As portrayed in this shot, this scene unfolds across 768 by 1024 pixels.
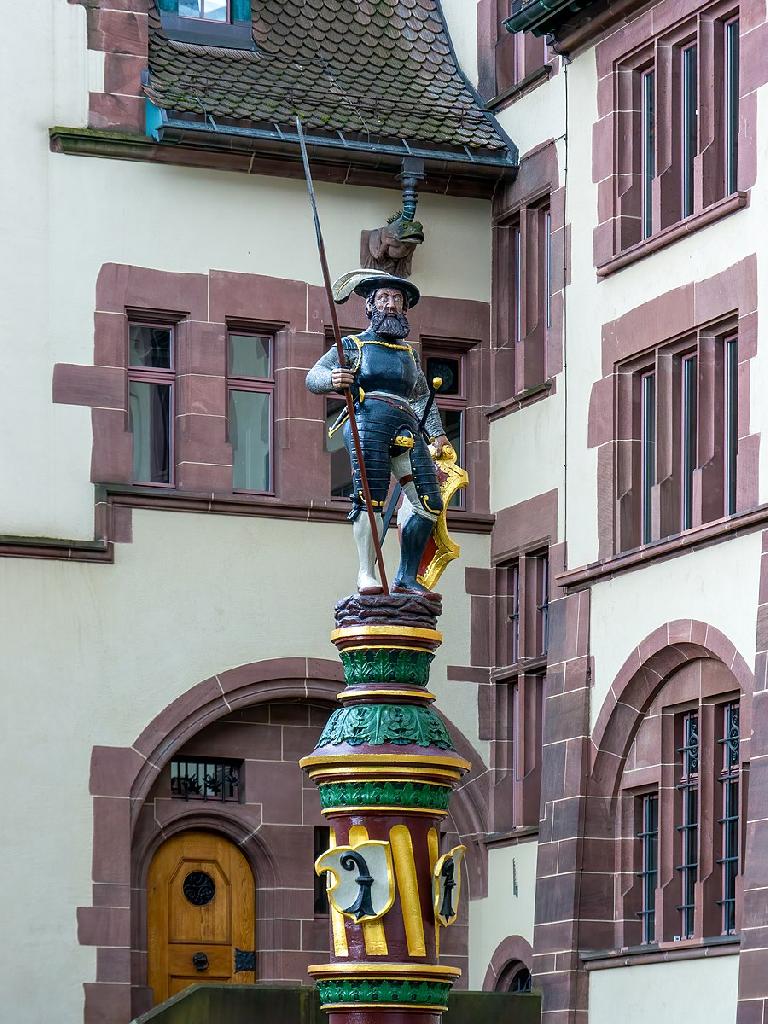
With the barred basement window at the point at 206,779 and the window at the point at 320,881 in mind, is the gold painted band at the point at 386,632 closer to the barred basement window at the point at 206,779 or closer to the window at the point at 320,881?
the barred basement window at the point at 206,779

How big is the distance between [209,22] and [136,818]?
25.5ft

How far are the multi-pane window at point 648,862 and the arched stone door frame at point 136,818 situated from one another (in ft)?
8.98

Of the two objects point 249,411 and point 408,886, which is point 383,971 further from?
point 249,411

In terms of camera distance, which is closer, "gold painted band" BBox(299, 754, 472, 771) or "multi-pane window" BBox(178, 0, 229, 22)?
"gold painted band" BBox(299, 754, 472, 771)

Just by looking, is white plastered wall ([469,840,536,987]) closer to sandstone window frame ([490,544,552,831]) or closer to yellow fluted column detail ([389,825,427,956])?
sandstone window frame ([490,544,552,831])

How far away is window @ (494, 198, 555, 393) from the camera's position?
29.7m

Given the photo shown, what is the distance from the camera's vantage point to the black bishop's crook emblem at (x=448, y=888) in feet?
61.4

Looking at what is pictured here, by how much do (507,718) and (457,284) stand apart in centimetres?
421

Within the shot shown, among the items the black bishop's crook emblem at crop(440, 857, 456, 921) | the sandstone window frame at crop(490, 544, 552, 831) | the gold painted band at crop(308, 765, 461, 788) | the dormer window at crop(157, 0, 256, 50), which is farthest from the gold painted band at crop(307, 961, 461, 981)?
the dormer window at crop(157, 0, 256, 50)

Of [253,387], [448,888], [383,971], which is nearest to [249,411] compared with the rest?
[253,387]

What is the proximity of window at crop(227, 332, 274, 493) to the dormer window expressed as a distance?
2965 millimetres

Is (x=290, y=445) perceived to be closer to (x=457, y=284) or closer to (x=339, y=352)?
(x=457, y=284)

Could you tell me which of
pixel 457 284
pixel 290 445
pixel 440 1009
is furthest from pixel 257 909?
pixel 440 1009

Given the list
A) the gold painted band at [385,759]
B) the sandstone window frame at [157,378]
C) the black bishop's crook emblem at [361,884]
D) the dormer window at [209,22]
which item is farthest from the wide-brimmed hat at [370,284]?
the dormer window at [209,22]
